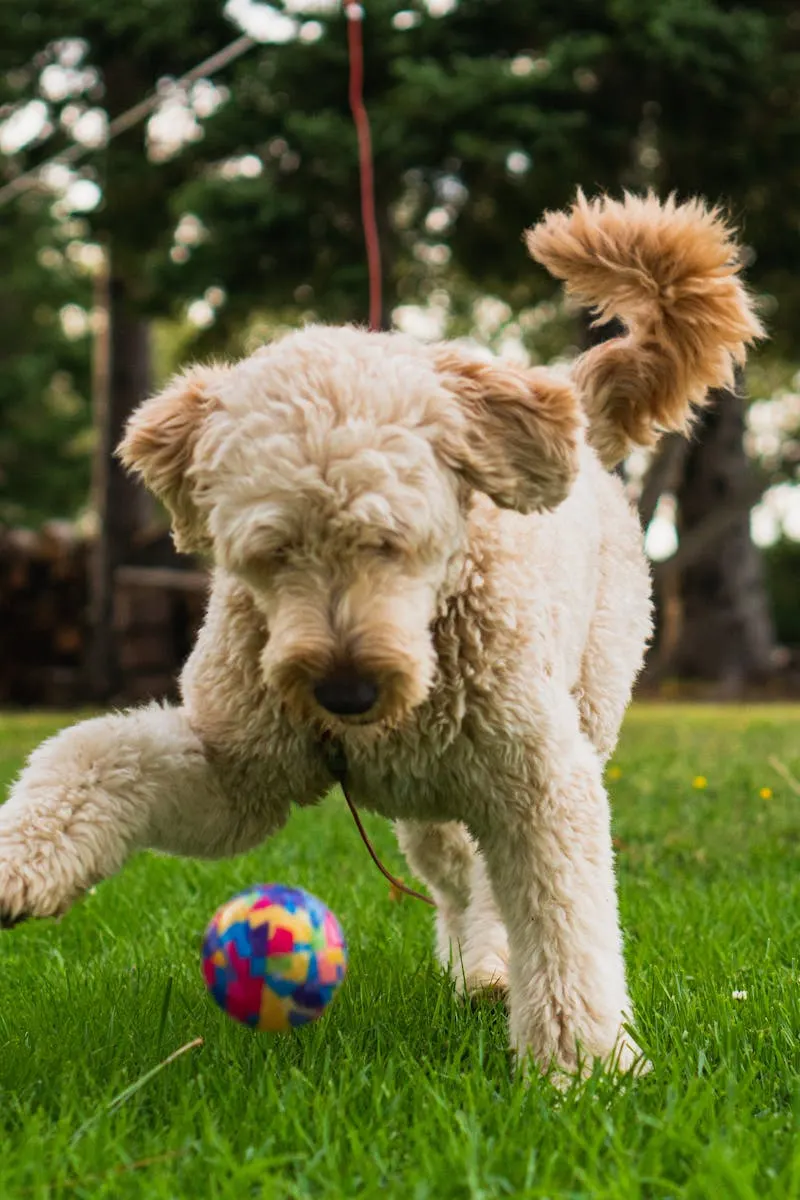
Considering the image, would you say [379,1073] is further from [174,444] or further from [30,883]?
[174,444]

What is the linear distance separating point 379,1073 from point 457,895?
1147 millimetres

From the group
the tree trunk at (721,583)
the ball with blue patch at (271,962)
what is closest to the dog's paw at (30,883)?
the ball with blue patch at (271,962)

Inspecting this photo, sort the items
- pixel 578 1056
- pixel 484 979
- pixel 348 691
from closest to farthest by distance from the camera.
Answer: pixel 348 691 < pixel 578 1056 < pixel 484 979

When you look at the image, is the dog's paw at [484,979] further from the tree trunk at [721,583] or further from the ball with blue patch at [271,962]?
the tree trunk at [721,583]

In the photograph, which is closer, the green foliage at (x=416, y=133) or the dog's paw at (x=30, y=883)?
the dog's paw at (x=30, y=883)

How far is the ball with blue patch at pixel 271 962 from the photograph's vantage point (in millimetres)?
2721

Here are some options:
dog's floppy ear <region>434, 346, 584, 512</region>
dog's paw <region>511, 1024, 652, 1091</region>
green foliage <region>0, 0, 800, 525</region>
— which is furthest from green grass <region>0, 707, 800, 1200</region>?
green foliage <region>0, 0, 800, 525</region>

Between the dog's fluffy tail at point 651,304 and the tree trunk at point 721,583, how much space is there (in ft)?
44.6

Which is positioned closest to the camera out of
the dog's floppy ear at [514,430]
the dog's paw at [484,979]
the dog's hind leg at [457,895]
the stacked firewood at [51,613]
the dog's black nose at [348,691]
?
the dog's black nose at [348,691]

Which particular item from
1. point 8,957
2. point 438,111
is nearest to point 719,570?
point 438,111

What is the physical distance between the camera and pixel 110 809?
9.18 ft

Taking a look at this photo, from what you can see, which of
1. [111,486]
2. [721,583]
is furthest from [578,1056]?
[721,583]

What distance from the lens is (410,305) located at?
16641 mm

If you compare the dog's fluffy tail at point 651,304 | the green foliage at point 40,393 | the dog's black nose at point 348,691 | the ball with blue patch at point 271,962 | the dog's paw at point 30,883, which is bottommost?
the ball with blue patch at point 271,962
